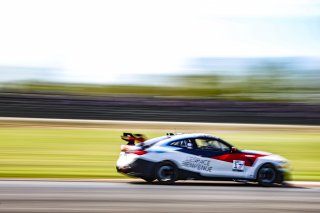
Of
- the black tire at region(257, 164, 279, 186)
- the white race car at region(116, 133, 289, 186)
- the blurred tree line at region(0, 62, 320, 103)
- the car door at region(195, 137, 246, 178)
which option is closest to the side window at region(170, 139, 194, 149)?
the white race car at region(116, 133, 289, 186)

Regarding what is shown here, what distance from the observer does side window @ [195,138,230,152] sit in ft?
50.9

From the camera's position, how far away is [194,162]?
1525cm

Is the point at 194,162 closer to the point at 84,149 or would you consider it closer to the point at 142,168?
the point at 142,168

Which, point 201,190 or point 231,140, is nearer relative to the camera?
point 201,190

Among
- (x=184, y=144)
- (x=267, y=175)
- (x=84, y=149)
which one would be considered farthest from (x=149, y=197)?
(x=84, y=149)

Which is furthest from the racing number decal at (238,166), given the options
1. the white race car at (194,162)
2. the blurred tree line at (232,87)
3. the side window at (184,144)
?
the blurred tree line at (232,87)

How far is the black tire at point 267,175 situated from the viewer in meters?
15.8

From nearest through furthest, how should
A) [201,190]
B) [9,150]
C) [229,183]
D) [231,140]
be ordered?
1. [201,190]
2. [229,183]
3. [9,150]
4. [231,140]

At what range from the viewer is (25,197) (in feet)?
38.8

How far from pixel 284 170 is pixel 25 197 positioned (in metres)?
6.86

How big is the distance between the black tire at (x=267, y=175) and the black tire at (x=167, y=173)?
2152mm

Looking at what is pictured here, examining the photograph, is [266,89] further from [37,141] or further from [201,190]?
[201,190]

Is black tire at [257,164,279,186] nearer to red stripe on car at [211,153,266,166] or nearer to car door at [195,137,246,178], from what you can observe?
red stripe on car at [211,153,266,166]

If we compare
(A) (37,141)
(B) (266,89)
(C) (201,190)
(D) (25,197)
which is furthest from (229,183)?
(B) (266,89)
